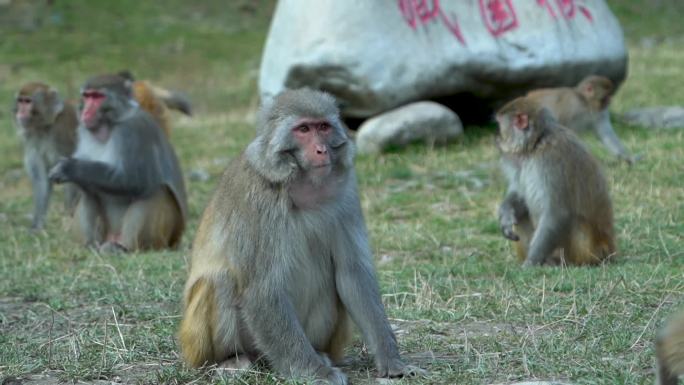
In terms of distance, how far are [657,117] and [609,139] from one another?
1.60 metres

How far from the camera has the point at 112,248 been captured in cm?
926

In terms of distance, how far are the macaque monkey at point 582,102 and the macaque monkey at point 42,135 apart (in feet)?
14.1

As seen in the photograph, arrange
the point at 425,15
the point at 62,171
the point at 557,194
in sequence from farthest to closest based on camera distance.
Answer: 1. the point at 425,15
2. the point at 62,171
3. the point at 557,194

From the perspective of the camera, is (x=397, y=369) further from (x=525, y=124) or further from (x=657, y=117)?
(x=657, y=117)

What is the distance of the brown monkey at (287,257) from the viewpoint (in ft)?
14.5

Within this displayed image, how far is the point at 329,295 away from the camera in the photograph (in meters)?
4.70

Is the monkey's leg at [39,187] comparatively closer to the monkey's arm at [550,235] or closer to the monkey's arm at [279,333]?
the monkey's arm at [550,235]

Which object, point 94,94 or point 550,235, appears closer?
point 550,235

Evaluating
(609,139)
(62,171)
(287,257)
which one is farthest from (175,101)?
(287,257)

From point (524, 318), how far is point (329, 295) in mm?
1212

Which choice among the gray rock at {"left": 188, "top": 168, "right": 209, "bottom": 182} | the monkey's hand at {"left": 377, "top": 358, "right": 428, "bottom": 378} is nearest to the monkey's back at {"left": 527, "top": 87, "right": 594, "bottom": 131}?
the gray rock at {"left": 188, "top": 168, "right": 209, "bottom": 182}

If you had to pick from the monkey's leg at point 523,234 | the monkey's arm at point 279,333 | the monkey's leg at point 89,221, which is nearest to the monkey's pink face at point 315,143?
the monkey's arm at point 279,333

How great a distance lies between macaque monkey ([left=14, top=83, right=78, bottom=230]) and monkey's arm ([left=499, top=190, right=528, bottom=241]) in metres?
4.52

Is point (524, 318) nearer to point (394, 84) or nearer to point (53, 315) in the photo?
point (53, 315)
